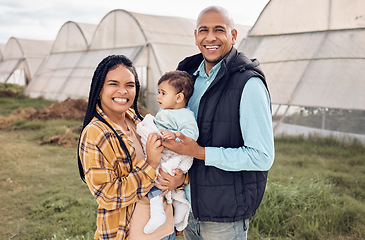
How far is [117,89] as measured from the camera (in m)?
2.14

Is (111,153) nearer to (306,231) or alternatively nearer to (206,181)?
(206,181)

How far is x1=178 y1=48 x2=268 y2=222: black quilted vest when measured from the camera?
2055mm

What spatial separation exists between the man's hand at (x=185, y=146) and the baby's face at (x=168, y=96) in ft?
0.99

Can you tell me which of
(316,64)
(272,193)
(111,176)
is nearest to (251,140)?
(111,176)

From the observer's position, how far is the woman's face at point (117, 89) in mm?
2129

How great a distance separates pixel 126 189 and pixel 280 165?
203 inches

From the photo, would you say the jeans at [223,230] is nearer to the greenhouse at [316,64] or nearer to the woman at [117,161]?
the woman at [117,161]

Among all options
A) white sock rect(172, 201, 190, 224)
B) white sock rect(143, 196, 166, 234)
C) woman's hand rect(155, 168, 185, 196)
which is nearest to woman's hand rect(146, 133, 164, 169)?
woman's hand rect(155, 168, 185, 196)

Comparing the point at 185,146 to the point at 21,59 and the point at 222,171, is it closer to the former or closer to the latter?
the point at 222,171

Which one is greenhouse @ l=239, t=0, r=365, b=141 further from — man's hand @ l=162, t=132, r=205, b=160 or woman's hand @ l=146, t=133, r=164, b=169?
woman's hand @ l=146, t=133, r=164, b=169

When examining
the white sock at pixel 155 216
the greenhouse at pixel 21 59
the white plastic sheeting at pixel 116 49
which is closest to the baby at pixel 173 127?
the white sock at pixel 155 216

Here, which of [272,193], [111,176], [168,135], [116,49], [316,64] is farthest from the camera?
[116,49]

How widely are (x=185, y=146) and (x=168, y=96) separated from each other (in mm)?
404

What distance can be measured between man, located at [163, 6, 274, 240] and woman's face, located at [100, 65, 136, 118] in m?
0.40
